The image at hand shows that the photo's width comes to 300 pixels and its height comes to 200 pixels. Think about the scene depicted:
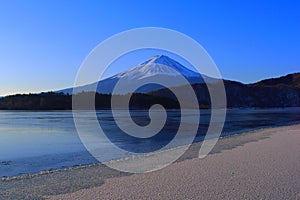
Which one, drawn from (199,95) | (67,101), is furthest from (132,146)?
(199,95)

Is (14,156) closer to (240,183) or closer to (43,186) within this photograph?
(43,186)

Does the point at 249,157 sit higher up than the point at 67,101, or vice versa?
the point at 67,101

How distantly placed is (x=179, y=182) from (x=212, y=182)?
0.65 m

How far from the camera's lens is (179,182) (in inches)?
272

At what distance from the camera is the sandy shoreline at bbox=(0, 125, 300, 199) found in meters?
6.02

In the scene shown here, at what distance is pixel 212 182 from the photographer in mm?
6867

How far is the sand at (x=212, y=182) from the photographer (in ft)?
19.6

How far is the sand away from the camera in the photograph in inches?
235

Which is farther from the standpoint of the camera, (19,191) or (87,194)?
(19,191)

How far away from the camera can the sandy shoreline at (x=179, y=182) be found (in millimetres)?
6020

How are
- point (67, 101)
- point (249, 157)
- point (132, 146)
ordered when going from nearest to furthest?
point (249, 157)
point (132, 146)
point (67, 101)

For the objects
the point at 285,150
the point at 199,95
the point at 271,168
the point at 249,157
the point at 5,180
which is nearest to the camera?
the point at 5,180

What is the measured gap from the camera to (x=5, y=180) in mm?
7539

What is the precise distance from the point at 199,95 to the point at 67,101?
45.6 meters
